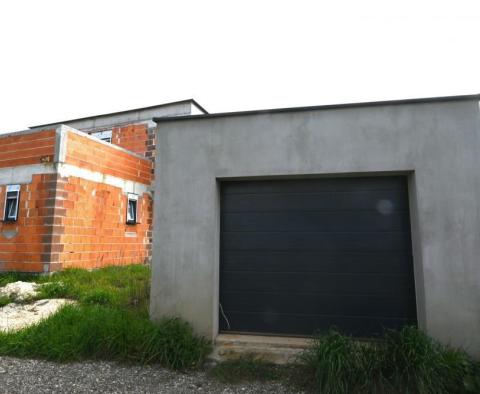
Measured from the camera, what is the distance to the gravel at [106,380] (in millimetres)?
3289

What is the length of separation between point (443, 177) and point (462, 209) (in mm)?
419

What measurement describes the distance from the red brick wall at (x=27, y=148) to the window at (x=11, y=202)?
65 centimetres

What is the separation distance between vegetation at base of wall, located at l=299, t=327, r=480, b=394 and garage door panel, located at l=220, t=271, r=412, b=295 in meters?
0.71

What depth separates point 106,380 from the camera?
136 inches

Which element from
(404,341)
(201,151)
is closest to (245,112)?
(201,151)

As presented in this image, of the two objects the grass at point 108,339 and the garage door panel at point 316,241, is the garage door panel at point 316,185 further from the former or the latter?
the grass at point 108,339

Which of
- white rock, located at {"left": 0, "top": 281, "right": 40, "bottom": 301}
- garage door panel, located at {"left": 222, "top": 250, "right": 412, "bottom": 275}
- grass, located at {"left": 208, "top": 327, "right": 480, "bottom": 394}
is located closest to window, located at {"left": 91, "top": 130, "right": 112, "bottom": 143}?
white rock, located at {"left": 0, "top": 281, "right": 40, "bottom": 301}

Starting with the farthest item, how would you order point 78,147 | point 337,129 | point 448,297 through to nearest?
point 78,147
point 337,129
point 448,297

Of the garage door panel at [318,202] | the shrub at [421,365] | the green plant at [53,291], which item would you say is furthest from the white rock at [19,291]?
the shrub at [421,365]

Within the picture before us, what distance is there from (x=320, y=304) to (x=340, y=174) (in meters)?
1.66

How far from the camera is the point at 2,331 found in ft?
15.1

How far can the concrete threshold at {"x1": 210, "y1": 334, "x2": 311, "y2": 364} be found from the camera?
386 cm

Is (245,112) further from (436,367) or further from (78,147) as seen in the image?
(78,147)

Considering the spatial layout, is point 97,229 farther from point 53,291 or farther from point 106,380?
point 106,380
